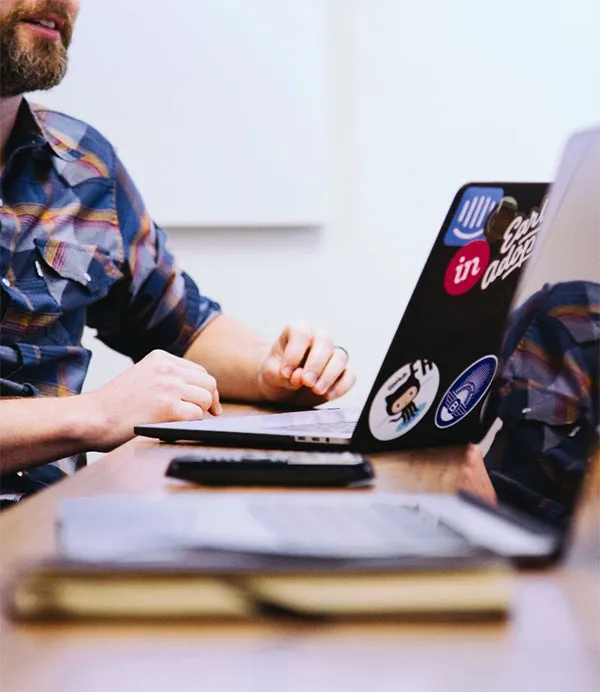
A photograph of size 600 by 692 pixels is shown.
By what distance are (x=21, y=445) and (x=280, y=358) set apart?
0.32 m

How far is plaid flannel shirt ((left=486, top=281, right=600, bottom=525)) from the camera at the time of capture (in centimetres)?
57

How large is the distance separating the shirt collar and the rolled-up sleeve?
8cm

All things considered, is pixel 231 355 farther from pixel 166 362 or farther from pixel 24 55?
pixel 24 55

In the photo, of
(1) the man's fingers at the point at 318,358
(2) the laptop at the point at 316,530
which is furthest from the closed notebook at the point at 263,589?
(1) the man's fingers at the point at 318,358

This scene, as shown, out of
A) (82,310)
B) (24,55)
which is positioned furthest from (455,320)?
(24,55)

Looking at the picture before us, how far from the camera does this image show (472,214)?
63cm

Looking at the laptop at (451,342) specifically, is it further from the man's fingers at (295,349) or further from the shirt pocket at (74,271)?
the shirt pocket at (74,271)

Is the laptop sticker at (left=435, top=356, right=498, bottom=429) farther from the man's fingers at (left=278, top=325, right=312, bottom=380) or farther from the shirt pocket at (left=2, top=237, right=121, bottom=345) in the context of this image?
the shirt pocket at (left=2, top=237, right=121, bottom=345)

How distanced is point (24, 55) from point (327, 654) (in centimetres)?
106

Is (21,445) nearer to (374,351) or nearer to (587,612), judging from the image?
(587,612)

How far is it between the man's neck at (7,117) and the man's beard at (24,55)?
2 centimetres

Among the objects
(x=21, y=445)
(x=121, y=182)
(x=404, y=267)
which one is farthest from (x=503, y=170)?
(x=21, y=445)

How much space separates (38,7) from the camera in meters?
1.17

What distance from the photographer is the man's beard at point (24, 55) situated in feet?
3.81
